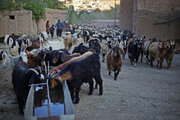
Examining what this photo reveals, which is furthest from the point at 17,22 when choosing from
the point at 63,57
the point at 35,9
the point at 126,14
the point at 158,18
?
the point at 126,14

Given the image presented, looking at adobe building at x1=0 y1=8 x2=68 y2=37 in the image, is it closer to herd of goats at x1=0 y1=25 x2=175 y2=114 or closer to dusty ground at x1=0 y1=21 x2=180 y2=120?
herd of goats at x1=0 y1=25 x2=175 y2=114

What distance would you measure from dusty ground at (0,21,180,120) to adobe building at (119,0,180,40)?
361 inches

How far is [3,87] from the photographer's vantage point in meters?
7.94

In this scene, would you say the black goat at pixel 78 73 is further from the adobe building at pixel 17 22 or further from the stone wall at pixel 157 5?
the stone wall at pixel 157 5

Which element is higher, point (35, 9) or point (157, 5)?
point (157, 5)

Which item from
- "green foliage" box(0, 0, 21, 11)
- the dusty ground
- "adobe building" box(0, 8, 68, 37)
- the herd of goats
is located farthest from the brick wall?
the dusty ground

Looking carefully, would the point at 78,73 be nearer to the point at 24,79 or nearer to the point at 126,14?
the point at 24,79

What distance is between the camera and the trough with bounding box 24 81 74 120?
4531 millimetres

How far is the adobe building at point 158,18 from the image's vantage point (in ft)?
58.6

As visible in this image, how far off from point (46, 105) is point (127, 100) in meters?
2.92

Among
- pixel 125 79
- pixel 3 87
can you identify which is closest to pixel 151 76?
pixel 125 79

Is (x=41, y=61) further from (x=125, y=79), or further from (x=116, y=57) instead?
(x=125, y=79)

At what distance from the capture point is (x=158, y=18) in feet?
60.5

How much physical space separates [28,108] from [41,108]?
0.27 m
